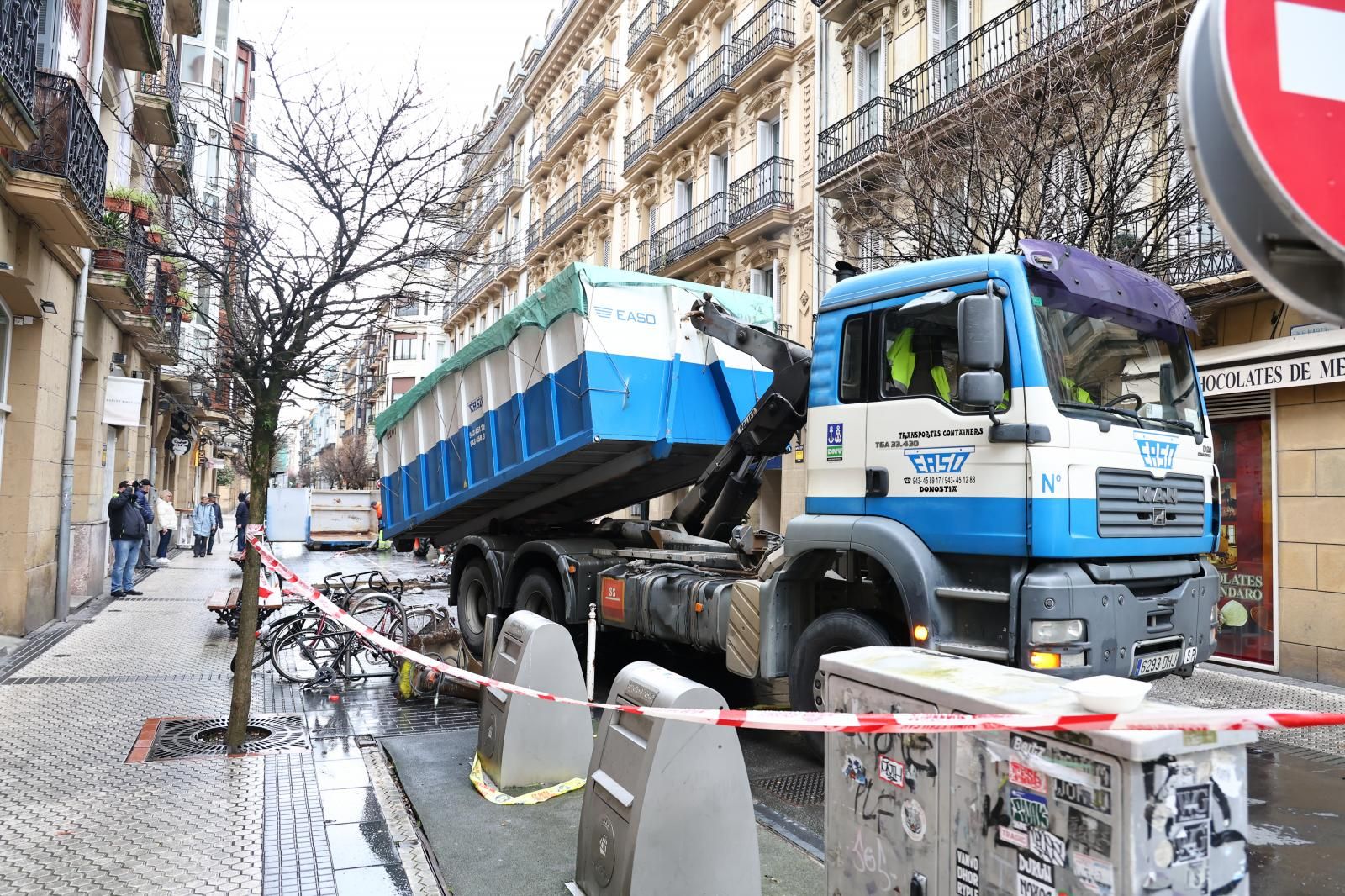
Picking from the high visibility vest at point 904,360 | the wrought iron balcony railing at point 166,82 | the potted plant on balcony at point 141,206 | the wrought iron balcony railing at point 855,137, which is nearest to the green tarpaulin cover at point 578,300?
the high visibility vest at point 904,360

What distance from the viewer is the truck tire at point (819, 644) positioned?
5.59m

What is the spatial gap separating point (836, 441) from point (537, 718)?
2.54 meters

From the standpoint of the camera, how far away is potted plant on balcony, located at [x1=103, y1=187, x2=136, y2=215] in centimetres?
1320

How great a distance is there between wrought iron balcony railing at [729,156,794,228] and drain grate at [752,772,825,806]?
584 inches

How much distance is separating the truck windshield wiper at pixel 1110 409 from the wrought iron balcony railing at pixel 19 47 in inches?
328

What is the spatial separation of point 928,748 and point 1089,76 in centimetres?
885

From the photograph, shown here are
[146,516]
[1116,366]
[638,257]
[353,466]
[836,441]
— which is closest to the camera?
[1116,366]

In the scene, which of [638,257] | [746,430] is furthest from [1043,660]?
[638,257]

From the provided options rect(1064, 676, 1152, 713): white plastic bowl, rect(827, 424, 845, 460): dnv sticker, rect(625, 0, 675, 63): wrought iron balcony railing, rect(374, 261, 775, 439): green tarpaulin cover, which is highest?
rect(625, 0, 675, 63): wrought iron balcony railing

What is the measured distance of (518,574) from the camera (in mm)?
9500

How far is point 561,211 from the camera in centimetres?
3316

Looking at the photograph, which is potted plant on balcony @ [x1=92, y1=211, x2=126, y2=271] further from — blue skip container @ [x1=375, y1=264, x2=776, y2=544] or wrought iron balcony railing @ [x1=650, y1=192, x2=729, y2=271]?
wrought iron balcony railing @ [x1=650, y1=192, x2=729, y2=271]

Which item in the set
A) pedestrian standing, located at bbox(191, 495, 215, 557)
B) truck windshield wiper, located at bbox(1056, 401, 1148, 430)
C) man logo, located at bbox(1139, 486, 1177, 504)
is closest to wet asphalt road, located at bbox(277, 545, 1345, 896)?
man logo, located at bbox(1139, 486, 1177, 504)

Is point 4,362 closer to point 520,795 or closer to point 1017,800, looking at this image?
point 520,795
